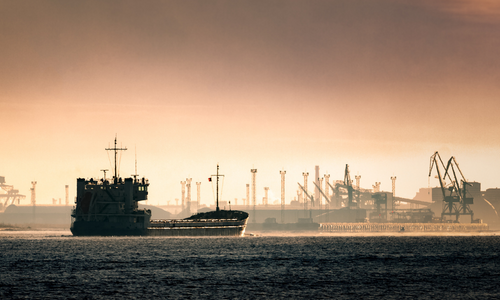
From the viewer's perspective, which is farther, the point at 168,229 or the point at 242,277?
the point at 168,229

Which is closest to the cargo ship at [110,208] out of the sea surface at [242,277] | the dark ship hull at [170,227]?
the dark ship hull at [170,227]

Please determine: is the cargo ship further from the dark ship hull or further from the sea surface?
the sea surface

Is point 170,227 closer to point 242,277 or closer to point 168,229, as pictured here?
point 168,229

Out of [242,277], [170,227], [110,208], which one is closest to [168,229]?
[170,227]

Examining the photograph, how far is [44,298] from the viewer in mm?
58656

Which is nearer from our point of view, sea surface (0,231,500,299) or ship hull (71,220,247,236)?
sea surface (0,231,500,299)

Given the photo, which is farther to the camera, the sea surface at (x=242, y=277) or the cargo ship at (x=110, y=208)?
the cargo ship at (x=110, y=208)

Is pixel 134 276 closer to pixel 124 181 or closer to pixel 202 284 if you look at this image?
pixel 202 284

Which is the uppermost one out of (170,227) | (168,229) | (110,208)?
(110,208)

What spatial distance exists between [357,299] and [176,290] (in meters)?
18.8

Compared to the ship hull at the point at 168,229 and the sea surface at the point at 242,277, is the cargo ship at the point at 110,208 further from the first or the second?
the sea surface at the point at 242,277

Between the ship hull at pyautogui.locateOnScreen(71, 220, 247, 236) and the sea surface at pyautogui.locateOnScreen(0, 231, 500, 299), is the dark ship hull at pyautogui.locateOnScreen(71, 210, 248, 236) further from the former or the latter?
the sea surface at pyautogui.locateOnScreen(0, 231, 500, 299)

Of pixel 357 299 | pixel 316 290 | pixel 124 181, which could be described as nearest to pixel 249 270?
pixel 316 290

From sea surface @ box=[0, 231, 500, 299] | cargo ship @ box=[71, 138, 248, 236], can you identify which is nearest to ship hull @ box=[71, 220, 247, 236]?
cargo ship @ box=[71, 138, 248, 236]
